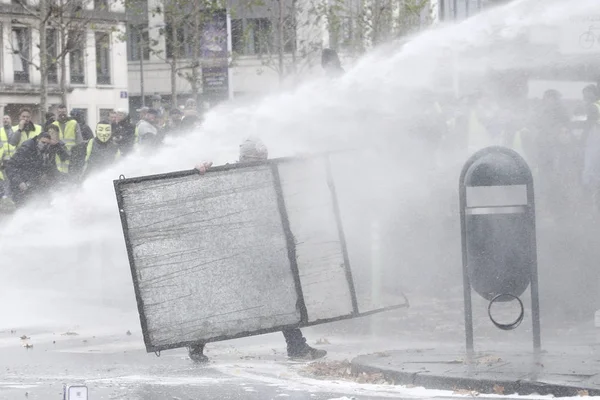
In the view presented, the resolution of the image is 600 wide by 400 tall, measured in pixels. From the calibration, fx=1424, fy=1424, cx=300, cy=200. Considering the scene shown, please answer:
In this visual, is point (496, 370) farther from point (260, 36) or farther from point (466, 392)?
point (260, 36)

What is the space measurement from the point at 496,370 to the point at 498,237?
121cm

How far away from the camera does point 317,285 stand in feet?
32.6

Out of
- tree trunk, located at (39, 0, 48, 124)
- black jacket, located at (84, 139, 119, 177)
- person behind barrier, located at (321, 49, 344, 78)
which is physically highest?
tree trunk, located at (39, 0, 48, 124)

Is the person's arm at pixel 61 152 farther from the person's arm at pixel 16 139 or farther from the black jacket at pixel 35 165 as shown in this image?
the person's arm at pixel 16 139

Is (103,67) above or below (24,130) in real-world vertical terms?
above

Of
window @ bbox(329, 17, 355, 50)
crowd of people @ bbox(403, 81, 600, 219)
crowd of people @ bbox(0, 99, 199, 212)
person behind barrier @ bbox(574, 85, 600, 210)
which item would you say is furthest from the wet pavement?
window @ bbox(329, 17, 355, 50)

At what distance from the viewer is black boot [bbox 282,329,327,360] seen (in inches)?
392

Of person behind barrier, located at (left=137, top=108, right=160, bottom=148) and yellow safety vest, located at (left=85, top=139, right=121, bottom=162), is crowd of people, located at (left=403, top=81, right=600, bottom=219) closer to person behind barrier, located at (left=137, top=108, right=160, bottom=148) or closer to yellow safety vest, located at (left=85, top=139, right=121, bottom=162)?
person behind barrier, located at (left=137, top=108, right=160, bottom=148)

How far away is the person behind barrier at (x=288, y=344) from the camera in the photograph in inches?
386

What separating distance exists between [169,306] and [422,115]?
26.7 feet

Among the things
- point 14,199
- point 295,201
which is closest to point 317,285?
point 295,201

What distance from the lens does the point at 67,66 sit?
2125 inches

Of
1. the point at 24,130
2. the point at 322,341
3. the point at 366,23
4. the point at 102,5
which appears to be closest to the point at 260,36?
the point at 366,23

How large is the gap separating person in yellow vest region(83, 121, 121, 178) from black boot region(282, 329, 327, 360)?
664 centimetres
